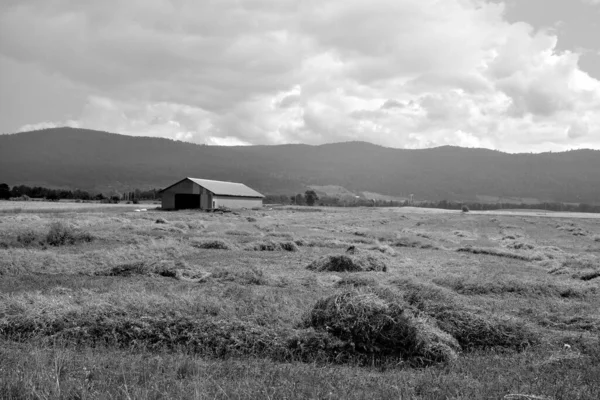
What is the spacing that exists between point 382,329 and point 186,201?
7059 cm

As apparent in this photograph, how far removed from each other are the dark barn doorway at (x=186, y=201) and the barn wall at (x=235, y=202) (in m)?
3.35

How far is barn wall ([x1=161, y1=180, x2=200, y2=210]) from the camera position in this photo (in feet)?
247

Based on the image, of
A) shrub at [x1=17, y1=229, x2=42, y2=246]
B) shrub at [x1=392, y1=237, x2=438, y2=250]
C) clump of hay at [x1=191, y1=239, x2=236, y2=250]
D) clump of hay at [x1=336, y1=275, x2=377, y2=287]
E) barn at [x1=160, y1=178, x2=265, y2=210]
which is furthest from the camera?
barn at [x1=160, y1=178, x2=265, y2=210]

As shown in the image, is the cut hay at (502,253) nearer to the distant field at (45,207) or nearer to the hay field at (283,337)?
the hay field at (283,337)

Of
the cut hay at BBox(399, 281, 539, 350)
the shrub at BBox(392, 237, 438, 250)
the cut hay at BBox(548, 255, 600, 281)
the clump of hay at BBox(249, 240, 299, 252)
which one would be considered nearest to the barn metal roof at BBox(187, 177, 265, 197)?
the shrub at BBox(392, 237, 438, 250)

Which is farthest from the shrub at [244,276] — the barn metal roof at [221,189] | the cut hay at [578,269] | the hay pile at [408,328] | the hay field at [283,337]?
the barn metal roof at [221,189]

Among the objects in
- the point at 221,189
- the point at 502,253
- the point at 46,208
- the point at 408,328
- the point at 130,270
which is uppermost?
the point at 221,189

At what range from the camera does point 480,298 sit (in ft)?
44.9

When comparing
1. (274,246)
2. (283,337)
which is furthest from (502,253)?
(283,337)

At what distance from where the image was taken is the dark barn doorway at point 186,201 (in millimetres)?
76062

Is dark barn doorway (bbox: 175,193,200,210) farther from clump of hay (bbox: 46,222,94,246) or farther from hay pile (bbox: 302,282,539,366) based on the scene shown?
hay pile (bbox: 302,282,539,366)

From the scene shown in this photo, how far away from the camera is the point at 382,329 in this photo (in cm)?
905

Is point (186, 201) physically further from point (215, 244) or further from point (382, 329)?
point (382, 329)

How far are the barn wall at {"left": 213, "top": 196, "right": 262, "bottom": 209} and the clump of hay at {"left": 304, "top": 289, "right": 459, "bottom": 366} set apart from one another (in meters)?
66.2
